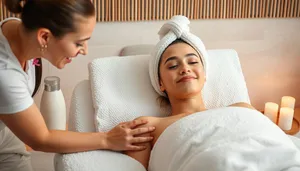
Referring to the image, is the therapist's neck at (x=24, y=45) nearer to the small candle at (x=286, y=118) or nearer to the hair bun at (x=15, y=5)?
the hair bun at (x=15, y=5)

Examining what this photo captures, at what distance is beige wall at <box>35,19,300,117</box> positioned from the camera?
101 inches

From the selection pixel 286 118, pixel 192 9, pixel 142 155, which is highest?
pixel 192 9

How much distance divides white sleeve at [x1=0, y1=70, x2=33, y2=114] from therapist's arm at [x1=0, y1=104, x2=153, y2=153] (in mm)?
22

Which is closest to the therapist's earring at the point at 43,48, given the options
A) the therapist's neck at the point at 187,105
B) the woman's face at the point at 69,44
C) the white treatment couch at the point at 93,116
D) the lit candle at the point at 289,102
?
the woman's face at the point at 69,44

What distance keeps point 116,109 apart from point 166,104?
234 millimetres

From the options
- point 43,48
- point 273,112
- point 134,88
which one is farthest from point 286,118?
point 43,48

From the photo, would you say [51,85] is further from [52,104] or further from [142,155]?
[142,155]

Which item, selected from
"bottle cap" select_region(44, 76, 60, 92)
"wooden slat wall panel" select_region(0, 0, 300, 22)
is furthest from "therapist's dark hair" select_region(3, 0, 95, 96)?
"wooden slat wall panel" select_region(0, 0, 300, 22)

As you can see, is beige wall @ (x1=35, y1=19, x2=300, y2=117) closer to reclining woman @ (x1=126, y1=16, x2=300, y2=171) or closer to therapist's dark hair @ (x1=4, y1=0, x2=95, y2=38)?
reclining woman @ (x1=126, y1=16, x2=300, y2=171)

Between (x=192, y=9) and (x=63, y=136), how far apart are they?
50.6 inches

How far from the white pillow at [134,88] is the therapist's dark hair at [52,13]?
477 millimetres

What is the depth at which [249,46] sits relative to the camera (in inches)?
111

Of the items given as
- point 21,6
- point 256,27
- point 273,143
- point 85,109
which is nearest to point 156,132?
point 85,109

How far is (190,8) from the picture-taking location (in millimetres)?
2576
